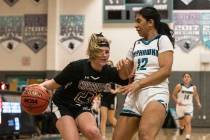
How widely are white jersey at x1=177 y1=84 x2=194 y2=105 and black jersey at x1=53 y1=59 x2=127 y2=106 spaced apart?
8816 millimetres

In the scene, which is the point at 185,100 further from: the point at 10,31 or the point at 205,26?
the point at 10,31

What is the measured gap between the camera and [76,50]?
21266mm

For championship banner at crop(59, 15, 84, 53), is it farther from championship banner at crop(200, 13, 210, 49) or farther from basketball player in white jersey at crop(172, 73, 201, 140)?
basketball player in white jersey at crop(172, 73, 201, 140)

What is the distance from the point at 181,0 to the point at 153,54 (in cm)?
1575

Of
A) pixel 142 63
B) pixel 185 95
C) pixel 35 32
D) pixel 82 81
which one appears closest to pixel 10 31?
pixel 35 32

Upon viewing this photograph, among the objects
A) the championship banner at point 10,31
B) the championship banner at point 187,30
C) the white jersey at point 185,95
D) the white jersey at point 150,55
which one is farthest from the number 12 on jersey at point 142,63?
the championship banner at point 10,31

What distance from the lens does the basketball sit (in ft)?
19.5

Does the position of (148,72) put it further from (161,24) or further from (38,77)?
(38,77)

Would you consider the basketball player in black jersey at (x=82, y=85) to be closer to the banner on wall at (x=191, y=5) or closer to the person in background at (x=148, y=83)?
the person in background at (x=148, y=83)

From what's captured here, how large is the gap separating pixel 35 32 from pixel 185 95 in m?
9.25

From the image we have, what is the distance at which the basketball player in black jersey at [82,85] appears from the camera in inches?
229

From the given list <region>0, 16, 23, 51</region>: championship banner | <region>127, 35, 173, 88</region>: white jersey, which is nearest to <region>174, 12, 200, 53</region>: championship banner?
<region>0, 16, 23, 51</region>: championship banner

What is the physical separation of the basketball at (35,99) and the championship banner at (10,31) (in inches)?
640

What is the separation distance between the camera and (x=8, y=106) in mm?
11266
